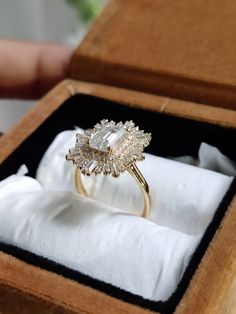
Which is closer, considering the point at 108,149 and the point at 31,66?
the point at 108,149

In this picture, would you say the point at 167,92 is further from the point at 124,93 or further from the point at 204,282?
the point at 204,282

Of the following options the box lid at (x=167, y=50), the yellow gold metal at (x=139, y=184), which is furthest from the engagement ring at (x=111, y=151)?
the box lid at (x=167, y=50)

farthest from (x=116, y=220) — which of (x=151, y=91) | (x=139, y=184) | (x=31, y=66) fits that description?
(x=31, y=66)

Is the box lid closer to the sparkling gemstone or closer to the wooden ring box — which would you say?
the wooden ring box

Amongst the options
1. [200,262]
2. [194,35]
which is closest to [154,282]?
[200,262]

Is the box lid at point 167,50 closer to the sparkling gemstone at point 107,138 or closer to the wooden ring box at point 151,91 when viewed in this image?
the wooden ring box at point 151,91

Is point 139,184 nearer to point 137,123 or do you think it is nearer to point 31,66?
point 137,123
